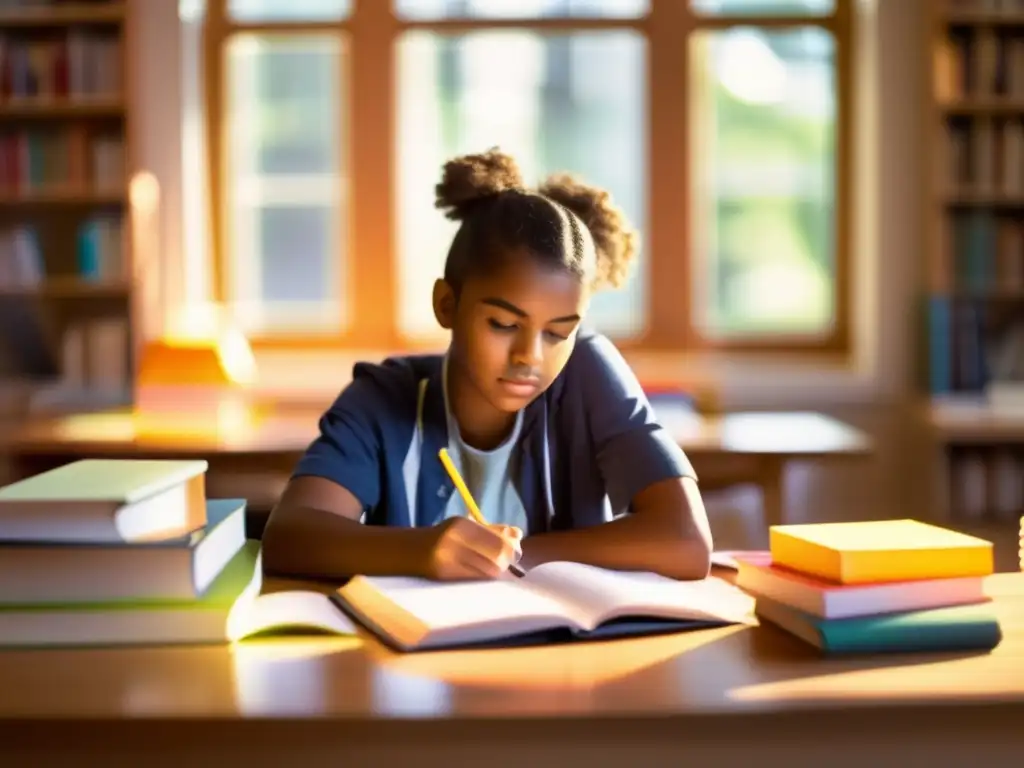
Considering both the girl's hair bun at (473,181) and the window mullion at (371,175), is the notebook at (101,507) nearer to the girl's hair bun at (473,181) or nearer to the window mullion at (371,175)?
the girl's hair bun at (473,181)

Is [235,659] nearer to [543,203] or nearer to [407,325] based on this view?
[543,203]

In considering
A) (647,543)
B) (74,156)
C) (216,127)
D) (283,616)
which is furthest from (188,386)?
(283,616)

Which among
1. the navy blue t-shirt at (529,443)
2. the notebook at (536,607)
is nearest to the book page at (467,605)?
the notebook at (536,607)

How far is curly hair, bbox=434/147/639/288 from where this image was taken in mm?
1346

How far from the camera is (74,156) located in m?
4.39

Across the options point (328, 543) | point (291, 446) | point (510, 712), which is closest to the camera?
point (510, 712)

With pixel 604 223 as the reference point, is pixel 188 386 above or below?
below

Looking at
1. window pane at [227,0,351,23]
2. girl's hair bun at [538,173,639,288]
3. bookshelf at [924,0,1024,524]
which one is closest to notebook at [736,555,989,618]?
girl's hair bun at [538,173,639,288]

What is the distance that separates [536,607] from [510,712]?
0.20 m

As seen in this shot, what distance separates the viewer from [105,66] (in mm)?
4379

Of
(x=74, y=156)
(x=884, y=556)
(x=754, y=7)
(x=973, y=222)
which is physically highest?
(x=754, y=7)

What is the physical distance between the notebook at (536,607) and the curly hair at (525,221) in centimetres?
35

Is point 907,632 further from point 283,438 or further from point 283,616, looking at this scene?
point 283,438

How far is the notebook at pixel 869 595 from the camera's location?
945mm
